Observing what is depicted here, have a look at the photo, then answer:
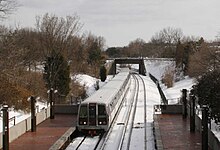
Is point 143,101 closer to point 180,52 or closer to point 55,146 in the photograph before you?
point 55,146

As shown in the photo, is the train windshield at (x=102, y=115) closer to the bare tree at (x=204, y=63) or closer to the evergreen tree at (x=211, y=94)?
the evergreen tree at (x=211, y=94)

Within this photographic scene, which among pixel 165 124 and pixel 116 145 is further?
pixel 165 124

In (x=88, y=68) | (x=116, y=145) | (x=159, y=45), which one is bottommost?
(x=116, y=145)

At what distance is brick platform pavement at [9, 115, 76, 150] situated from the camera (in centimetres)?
2252

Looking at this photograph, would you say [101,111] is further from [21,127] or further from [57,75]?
[57,75]

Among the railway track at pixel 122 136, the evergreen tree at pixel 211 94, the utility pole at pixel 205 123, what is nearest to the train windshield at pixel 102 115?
the railway track at pixel 122 136

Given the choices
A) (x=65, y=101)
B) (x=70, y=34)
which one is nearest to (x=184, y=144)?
(x=65, y=101)

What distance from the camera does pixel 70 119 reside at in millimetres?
32062

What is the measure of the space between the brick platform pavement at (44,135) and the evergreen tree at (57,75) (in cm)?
1477

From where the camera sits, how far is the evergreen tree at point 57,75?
154 feet

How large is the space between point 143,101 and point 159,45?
402 ft

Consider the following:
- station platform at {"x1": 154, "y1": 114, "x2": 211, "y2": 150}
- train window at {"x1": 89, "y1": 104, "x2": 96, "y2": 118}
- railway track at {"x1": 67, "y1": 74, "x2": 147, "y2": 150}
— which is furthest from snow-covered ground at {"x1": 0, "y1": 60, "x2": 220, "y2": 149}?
train window at {"x1": 89, "y1": 104, "x2": 96, "y2": 118}

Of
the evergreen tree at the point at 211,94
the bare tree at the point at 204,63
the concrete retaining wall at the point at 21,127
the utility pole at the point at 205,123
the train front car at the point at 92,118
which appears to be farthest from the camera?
the bare tree at the point at 204,63

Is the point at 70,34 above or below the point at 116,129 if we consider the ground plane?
above
